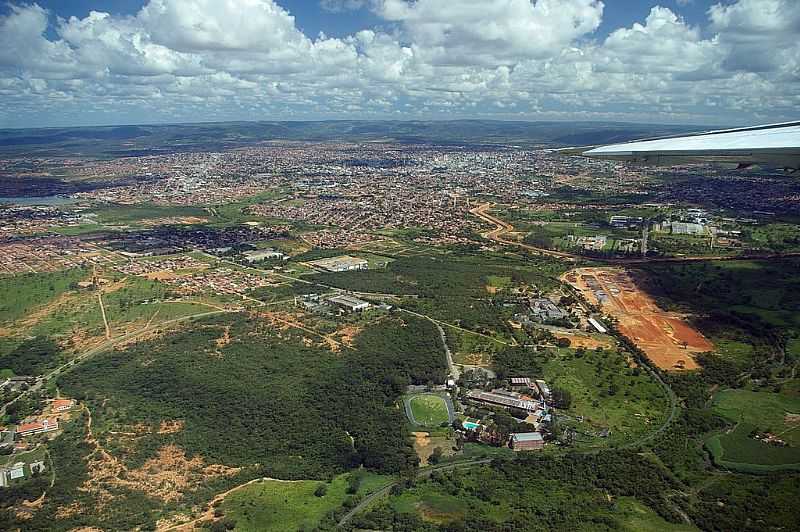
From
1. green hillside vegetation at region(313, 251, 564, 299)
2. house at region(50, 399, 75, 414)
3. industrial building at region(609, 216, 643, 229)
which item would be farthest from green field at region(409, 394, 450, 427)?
industrial building at region(609, 216, 643, 229)

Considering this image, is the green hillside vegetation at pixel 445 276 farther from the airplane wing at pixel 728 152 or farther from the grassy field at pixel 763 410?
the airplane wing at pixel 728 152

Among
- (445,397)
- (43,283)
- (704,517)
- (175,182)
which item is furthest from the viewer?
(175,182)

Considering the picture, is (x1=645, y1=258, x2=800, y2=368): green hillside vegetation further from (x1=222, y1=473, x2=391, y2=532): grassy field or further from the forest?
(x1=222, y1=473, x2=391, y2=532): grassy field

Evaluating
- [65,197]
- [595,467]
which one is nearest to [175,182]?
[65,197]

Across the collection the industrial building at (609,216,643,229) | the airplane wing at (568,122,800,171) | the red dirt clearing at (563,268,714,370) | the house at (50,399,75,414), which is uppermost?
the airplane wing at (568,122,800,171)

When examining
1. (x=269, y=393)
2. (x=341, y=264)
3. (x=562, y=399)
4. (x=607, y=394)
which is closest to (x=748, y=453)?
(x=607, y=394)

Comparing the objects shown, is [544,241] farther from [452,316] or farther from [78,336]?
[78,336]
